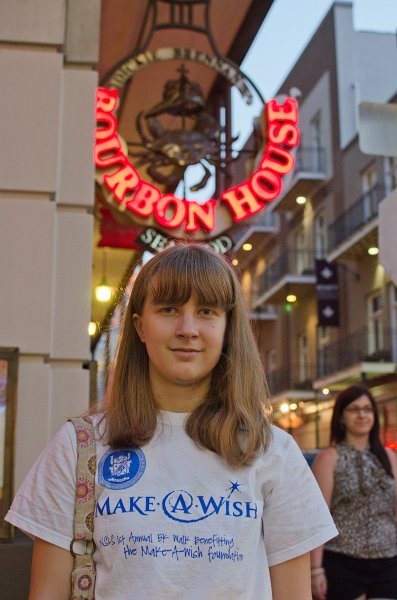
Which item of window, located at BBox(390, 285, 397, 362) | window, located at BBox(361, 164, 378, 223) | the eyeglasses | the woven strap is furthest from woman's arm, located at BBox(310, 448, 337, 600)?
window, located at BBox(361, 164, 378, 223)

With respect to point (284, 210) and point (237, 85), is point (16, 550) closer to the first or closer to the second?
point (237, 85)

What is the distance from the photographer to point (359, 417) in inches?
186

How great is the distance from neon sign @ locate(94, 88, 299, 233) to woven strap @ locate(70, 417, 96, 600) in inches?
154

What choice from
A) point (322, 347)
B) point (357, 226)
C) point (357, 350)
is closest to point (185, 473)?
point (357, 350)

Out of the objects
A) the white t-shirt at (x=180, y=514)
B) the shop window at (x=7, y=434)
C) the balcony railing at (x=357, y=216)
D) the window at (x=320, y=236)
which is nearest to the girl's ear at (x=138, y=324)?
the white t-shirt at (x=180, y=514)

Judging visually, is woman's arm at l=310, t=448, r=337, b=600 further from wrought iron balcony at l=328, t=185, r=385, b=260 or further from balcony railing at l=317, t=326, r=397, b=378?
wrought iron balcony at l=328, t=185, r=385, b=260

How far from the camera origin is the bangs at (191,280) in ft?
6.56

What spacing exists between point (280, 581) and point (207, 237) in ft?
14.2

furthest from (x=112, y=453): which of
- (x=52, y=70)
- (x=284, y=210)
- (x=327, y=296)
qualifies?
(x=284, y=210)

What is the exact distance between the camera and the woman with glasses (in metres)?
4.23

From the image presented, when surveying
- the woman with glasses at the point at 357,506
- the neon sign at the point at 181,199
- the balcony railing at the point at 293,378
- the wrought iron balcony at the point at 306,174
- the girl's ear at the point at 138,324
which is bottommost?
the woman with glasses at the point at 357,506

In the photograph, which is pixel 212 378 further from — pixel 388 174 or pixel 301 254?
pixel 301 254

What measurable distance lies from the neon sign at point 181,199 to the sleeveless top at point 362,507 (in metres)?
2.28

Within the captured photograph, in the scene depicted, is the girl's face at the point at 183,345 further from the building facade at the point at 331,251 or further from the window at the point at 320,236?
the window at the point at 320,236
